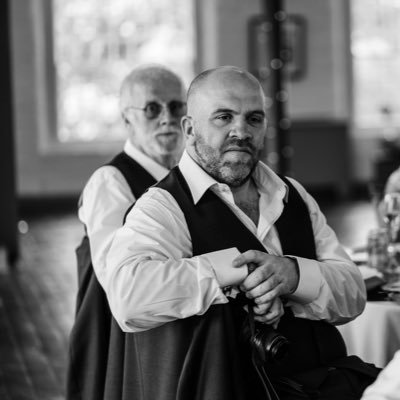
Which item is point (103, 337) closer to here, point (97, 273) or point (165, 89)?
point (97, 273)

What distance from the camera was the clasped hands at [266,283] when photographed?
6.97 feet

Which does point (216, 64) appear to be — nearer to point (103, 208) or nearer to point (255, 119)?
point (103, 208)

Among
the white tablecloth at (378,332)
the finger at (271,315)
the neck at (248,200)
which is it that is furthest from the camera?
the white tablecloth at (378,332)

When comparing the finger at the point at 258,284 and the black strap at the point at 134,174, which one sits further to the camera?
the black strap at the point at 134,174

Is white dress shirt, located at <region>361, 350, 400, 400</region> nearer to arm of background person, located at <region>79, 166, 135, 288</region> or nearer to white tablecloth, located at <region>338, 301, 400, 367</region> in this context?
white tablecloth, located at <region>338, 301, 400, 367</region>

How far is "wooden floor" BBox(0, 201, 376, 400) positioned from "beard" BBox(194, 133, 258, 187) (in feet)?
7.10

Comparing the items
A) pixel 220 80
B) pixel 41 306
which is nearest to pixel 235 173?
pixel 220 80

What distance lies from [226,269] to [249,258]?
6 centimetres

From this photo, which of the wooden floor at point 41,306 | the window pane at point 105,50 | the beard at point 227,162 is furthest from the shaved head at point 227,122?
the window pane at point 105,50

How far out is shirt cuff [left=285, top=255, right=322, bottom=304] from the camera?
7.23 ft

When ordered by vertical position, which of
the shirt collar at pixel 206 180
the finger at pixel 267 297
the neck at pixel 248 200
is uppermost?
the shirt collar at pixel 206 180

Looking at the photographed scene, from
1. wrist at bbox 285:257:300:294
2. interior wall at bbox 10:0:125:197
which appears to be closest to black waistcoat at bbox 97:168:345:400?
wrist at bbox 285:257:300:294

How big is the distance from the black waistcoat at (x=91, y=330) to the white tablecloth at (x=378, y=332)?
0.79m

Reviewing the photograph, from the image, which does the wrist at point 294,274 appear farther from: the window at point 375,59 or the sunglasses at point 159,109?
the window at point 375,59
